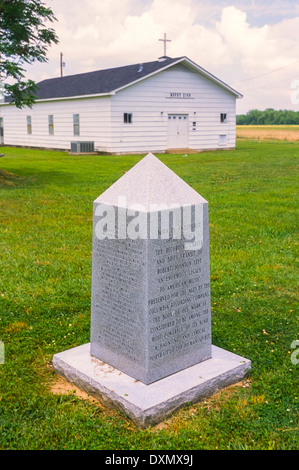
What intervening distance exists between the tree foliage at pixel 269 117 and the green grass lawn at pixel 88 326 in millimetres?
90000

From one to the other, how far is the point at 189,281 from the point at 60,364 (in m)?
1.39

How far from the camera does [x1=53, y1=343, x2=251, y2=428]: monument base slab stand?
154 inches

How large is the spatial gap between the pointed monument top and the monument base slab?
144 centimetres

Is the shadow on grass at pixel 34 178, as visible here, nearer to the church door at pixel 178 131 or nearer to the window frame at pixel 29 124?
the church door at pixel 178 131

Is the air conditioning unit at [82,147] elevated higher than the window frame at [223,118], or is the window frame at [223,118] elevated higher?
the window frame at [223,118]

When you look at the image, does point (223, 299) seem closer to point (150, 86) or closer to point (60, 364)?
point (60, 364)

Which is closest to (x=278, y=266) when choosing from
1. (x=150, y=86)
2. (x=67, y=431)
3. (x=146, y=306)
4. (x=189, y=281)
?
(x=189, y=281)

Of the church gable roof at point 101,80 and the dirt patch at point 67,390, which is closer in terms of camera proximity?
the dirt patch at point 67,390

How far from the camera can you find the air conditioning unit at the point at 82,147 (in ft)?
96.9

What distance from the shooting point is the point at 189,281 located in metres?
4.38

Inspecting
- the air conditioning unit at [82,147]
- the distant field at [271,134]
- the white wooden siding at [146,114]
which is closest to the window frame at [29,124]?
the white wooden siding at [146,114]

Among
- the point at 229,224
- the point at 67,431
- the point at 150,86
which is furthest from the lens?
the point at 150,86

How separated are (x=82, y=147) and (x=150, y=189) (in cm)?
2621

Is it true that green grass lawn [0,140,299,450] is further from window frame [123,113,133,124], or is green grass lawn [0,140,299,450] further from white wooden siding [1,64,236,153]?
window frame [123,113,133,124]
